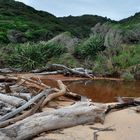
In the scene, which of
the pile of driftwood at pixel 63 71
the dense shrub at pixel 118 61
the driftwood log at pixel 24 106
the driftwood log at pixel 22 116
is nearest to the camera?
the driftwood log at pixel 22 116

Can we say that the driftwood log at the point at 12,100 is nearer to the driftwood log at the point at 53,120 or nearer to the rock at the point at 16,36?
the driftwood log at the point at 53,120

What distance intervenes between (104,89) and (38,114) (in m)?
6.66

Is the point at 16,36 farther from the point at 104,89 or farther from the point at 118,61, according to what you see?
the point at 104,89

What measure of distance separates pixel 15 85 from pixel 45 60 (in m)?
10.1

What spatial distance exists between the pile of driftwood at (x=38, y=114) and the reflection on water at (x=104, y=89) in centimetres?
170

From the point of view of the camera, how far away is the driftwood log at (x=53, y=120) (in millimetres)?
7605

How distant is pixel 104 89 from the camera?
48.7ft

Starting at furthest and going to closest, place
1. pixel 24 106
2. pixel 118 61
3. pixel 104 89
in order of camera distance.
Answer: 1. pixel 118 61
2. pixel 104 89
3. pixel 24 106

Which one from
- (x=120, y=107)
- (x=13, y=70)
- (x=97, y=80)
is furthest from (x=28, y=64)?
(x=120, y=107)

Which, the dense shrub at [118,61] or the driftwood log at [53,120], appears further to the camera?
the dense shrub at [118,61]

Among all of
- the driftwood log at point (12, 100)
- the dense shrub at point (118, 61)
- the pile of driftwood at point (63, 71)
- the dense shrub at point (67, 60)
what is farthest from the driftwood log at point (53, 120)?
the dense shrub at point (67, 60)

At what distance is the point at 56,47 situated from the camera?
938 inches

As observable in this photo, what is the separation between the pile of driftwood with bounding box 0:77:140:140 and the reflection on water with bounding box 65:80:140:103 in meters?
1.70

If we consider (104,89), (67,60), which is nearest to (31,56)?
(67,60)
